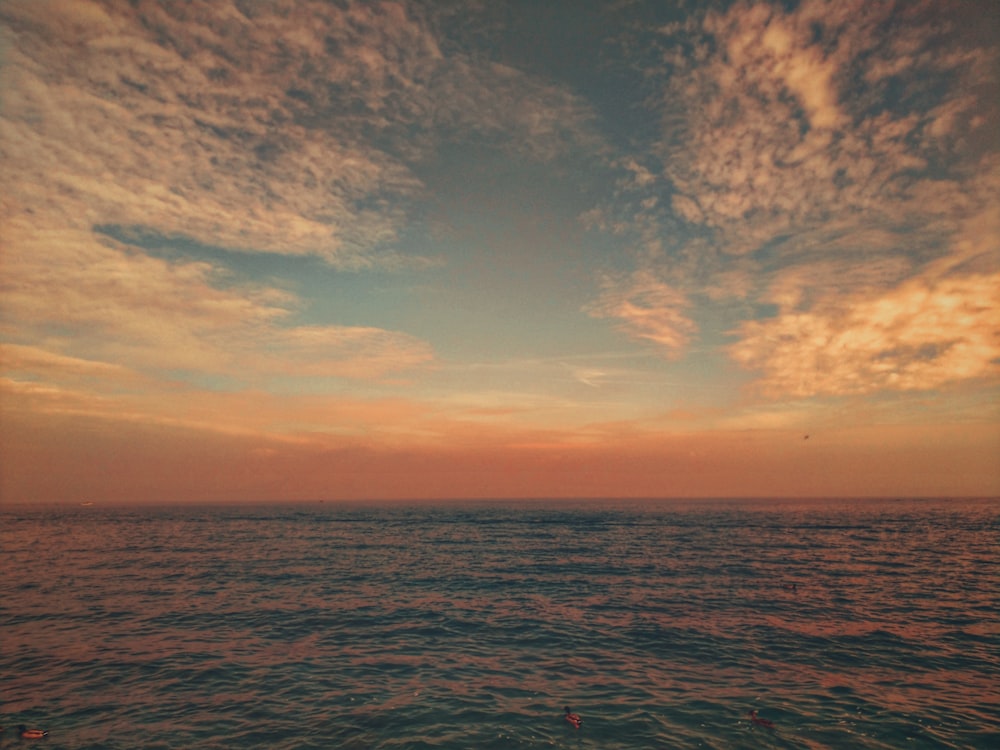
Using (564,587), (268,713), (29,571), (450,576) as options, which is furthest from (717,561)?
(29,571)

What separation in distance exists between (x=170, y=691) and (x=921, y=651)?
3340cm

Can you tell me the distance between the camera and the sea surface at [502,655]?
16.4 metres

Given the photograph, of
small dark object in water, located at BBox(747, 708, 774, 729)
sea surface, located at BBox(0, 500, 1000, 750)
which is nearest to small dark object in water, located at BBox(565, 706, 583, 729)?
sea surface, located at BBox(0, 500, 1000, 750)

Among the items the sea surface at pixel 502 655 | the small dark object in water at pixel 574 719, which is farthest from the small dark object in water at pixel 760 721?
the small dark object in water at pixel 574 719

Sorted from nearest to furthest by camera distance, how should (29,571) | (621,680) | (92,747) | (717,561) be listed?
1. (92,747)
2. (621,680)
3. (29,571)
4. (717,561)

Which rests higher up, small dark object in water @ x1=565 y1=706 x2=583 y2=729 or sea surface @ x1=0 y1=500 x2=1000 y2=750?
small dark object in water @ x1=565 y1=706 x2=583 y2=729

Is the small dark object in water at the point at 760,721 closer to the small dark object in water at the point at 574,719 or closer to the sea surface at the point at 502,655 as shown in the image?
the sea surface at the point at 502,655

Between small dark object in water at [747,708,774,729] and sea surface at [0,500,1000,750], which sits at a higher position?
small dark object in water at [747,708,774,729]

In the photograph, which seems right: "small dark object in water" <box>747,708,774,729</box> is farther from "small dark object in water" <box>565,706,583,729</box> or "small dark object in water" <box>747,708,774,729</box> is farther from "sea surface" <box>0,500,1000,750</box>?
"small dark object in water" <box>565,706,583,729</box>

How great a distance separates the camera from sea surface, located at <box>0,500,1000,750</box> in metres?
16.4

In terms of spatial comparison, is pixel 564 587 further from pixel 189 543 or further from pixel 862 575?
pixel 189 543

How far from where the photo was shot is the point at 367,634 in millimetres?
27516

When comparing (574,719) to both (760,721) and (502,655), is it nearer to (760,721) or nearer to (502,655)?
(760,721)

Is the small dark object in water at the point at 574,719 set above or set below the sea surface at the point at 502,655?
above
